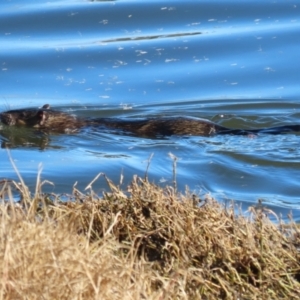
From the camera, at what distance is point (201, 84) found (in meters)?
11.3

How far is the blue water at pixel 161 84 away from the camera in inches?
319

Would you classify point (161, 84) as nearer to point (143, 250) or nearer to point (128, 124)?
point (128, 124)

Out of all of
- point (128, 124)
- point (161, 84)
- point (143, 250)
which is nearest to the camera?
point (143, 250)

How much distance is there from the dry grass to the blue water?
5.52ft

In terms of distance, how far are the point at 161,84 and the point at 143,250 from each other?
6.22 metres

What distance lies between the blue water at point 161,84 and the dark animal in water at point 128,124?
5.2 inches

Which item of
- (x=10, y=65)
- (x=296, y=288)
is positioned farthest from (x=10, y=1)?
(x=296, y=288)

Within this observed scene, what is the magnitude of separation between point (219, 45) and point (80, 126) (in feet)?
10.7

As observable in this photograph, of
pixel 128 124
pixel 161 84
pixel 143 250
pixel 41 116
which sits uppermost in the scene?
pixel 161 84

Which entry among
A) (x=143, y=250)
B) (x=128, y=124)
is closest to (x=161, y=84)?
(x=128, y=124)

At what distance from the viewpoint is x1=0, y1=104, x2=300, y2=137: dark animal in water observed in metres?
9.41

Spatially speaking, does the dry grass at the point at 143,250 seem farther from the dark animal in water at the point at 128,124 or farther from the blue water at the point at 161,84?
the dark animal in water at the point at 128,124

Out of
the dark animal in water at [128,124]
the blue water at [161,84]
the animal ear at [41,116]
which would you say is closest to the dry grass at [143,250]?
the blue water at [161,84]

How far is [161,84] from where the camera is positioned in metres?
11.3
